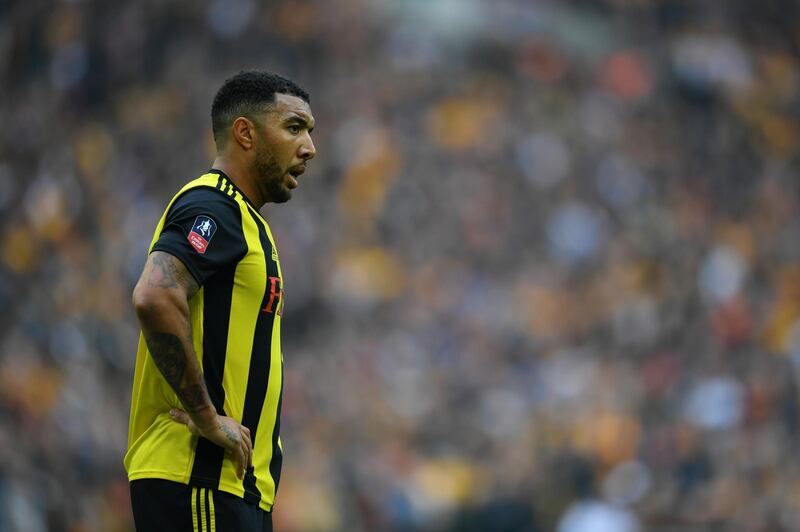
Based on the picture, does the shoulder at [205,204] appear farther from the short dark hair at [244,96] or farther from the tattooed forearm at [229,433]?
the tattooed forearm at [229,433]

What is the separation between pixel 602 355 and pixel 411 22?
553cm

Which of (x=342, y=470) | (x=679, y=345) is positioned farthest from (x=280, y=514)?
(x=679, y=345)

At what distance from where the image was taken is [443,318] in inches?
495

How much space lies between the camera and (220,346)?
2977 millimetres

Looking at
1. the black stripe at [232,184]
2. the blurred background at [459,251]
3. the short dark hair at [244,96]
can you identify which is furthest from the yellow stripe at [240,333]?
the blurred background at [459,251]

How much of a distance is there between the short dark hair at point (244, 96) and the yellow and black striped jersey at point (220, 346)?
0.64ft

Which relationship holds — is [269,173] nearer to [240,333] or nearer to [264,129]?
[264,129]

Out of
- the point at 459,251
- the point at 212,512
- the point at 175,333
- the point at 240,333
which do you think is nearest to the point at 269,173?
the point at 240,333

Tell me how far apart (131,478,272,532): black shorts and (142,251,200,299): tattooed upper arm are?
1.67 feet

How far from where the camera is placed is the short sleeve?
9.43 feet

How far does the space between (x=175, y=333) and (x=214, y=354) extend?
0.16m

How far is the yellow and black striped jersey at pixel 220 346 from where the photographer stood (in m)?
2.93

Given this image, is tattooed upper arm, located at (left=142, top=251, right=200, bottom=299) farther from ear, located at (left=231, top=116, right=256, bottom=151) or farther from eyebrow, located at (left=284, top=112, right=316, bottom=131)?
eyebrow, located at (left=284, top=112, right=316, bottom=131)

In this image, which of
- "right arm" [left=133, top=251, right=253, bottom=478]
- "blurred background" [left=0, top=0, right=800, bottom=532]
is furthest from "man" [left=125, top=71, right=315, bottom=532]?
"blurred background" [left=0, top=0, right=800, bottom=532]
